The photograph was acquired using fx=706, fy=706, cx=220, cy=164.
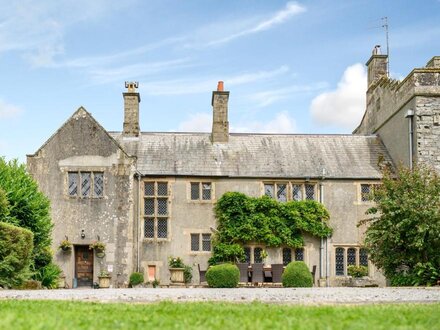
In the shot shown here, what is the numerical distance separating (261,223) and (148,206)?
5.29 m

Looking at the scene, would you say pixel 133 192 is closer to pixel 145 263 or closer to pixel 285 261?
pixel 145 263

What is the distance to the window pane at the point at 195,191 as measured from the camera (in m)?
32.9

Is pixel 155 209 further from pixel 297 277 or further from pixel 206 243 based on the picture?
pixel 297 277

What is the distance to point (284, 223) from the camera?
1266 inches

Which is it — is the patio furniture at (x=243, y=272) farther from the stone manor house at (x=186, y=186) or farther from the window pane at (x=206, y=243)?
the window pane at (x=206, y=243)

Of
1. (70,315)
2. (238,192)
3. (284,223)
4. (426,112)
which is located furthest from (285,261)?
(70,315)

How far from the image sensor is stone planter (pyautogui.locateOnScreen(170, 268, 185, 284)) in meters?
31.3

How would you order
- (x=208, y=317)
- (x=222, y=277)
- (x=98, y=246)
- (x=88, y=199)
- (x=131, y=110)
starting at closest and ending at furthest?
(x=208, y=317) → (x=222, y=277) → (x=98, y=246) → (x=88, y=199) → (x=131, y=110)

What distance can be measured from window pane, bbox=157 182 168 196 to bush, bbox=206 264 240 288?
27.4 ft

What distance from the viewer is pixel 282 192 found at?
3312 cm

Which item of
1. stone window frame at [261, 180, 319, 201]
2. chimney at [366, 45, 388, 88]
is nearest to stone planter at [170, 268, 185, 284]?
stone window frame at [261, 180, 319, 201]

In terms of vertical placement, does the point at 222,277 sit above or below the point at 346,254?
below

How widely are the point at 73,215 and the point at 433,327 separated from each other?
23.7 metres

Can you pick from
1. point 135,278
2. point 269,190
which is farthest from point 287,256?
point 135,278
